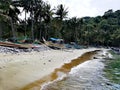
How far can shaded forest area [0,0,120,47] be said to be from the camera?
4874 centimetres

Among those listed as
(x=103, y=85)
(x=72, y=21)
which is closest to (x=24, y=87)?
(x=103, y=85)

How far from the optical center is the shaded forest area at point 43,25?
160 feet

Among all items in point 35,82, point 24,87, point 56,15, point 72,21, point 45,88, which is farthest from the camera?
point 72,21

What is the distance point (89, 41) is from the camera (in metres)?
113

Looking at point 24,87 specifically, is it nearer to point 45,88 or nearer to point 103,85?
point 45,88

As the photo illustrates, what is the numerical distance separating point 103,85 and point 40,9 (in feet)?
137

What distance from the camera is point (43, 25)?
2645 inches

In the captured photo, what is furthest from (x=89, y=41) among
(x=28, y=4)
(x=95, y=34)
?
(x=28, y=4)

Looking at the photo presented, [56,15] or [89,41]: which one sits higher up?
[56,15]

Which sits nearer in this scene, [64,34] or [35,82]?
[35,82]

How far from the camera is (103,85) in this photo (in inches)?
562

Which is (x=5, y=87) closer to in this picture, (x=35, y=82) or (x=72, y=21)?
(x=35, y=82)

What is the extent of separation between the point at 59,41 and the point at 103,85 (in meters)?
44.2

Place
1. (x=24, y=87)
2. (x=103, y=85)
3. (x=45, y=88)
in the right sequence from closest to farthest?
(x=24, y=87) → (x=45, y=88) → (x=103, y=85)
